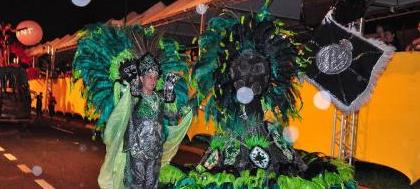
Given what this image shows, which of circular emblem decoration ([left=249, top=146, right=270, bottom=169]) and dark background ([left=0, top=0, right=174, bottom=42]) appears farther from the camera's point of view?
dark background ([left=0, top=0, right=174, bottom=42])

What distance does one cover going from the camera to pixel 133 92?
181 inches

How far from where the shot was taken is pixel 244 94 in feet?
12.0

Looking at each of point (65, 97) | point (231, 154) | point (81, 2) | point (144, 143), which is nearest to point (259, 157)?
point (231, 154)

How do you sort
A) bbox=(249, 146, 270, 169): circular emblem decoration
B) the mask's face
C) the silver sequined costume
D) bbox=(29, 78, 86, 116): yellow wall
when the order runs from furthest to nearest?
1. bbox=(29, 78, 86, 116): yellow wall
2. the silver sequined costume
3. the mask's face
4. bbox=(249, 146, 270, 169): circular emblem decoration

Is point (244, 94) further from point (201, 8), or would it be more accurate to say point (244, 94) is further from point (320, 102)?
point (201, 8)

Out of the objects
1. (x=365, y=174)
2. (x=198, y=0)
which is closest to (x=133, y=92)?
(x=365, y=174)

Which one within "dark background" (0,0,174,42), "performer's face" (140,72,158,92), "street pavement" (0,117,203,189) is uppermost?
"dark background" (0,0,174,42)

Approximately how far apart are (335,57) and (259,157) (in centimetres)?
148

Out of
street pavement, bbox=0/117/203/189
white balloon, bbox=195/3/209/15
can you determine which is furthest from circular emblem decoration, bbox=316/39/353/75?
white balloon, bbox=195/3/209/15

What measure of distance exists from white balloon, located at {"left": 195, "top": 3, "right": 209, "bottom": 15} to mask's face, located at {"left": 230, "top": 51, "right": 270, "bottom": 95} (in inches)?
336

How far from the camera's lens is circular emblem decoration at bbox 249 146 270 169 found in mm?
3451

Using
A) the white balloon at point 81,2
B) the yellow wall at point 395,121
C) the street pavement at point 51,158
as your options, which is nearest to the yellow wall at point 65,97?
the street pavement at point 51,158

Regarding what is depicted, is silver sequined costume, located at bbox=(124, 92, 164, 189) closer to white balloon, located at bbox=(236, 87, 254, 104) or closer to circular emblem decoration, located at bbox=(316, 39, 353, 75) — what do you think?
white balloon, located at bbox=(236, 87, 254, 104)

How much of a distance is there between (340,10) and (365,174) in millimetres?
4813
